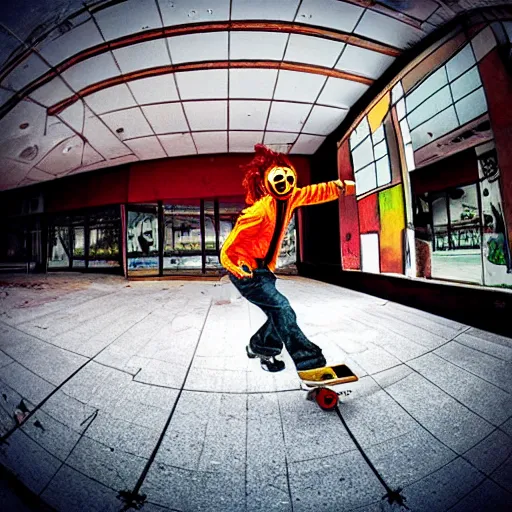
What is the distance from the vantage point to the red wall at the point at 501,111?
0.44 meters

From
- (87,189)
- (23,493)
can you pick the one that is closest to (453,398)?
(23,493)

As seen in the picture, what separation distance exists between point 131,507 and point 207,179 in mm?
843

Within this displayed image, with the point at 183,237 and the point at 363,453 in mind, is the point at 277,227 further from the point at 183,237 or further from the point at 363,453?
the point at 363,453

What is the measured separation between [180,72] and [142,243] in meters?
0.99

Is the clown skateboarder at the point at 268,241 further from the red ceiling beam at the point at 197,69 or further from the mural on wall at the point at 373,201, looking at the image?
the red ceiling beam at the point at 197,69

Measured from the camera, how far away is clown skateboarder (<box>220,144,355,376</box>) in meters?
0.61

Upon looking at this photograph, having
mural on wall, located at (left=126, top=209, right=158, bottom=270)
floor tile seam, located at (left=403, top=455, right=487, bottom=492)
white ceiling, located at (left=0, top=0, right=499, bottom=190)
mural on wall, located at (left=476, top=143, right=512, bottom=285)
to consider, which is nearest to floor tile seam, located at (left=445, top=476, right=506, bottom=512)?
floor tile seam, located at (left=403, top=455, right=487, bottom=492)

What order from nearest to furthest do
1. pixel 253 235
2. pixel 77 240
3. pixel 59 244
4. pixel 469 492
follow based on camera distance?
pixel 469 492
pixel 253 235
pixel 59 244
pixel 77 240

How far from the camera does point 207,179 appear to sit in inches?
33.1

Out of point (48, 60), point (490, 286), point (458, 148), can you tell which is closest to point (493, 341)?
point (490, 286)

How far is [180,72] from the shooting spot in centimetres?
68

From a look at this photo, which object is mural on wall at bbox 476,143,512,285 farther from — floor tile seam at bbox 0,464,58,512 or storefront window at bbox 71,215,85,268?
storefront window at bbox 71,215,85,268

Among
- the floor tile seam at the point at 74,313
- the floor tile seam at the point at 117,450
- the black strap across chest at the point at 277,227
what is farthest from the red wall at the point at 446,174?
the floor tile seam at the point at 74,313

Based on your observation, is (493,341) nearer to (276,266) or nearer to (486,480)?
(486,480)
